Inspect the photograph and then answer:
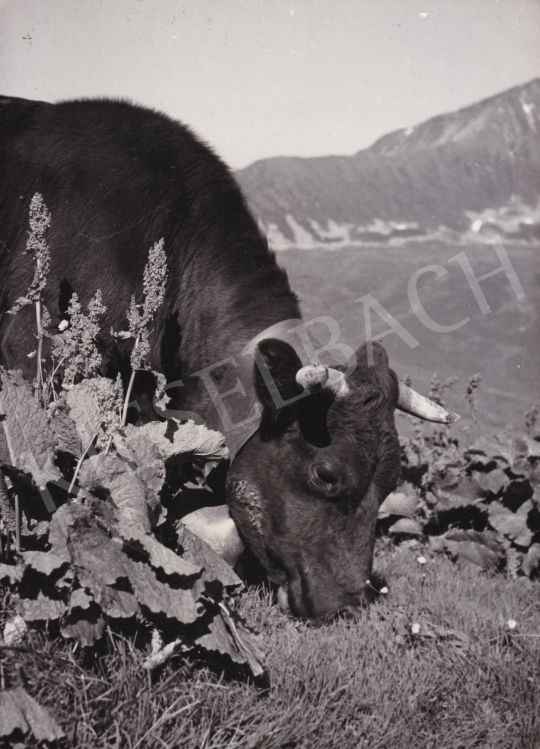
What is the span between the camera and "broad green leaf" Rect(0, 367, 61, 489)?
289cm

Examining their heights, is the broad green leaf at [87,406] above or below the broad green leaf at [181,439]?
above

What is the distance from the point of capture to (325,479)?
365 centimetres

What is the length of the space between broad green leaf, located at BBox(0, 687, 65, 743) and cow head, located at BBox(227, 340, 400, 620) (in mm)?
1719

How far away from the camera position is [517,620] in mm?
3959

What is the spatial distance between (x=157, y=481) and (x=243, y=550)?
1.23m

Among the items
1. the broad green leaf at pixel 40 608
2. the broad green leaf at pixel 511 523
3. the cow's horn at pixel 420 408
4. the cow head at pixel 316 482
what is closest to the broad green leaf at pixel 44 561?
the broad green leaf at pixel 40 608

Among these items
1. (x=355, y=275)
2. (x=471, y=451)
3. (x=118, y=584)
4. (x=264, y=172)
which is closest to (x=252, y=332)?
(x=118, y=584)

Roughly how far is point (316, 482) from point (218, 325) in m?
1.30

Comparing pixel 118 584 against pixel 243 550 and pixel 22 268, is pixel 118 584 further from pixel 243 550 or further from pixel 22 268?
pixel 22 268

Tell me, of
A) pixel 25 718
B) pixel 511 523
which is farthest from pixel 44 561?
pixel 511 523

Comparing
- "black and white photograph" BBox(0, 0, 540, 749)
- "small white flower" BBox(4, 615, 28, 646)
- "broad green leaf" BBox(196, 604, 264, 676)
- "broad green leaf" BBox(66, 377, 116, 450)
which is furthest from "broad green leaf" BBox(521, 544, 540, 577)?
"small white flower" BBox(4, 615, 28, 646)

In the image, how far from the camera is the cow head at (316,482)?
3602 mm

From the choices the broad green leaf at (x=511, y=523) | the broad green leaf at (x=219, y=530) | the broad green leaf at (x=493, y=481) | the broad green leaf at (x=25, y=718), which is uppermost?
the broad green leaf at (x=25, y=718)

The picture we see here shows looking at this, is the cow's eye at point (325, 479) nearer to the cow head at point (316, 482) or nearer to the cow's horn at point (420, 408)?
the cow head at point (316, 482)
